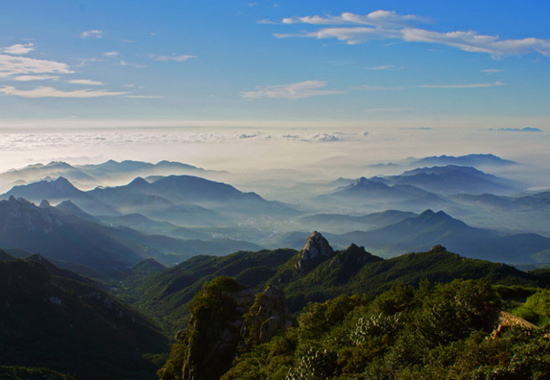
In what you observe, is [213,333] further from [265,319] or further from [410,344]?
[410,344]

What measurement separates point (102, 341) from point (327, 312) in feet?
325

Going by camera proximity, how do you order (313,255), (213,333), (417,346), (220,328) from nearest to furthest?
(417,346) → (213,333) → (220,328) → (313,255)

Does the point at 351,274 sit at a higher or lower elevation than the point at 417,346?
lower

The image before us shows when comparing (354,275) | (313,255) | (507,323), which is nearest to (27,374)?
(507,323)

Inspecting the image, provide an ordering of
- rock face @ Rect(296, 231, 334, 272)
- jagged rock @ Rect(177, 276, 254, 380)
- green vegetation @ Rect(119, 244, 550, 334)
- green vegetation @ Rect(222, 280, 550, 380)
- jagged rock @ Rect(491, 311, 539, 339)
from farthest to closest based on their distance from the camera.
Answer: rock face @ Rect(296, 231, 334, 272) < green vegetation @ Rect(119, 244, 550, 334) < jagged rock @ Rect(177, 276, 254, 380) < jagged rock @ Rect(491, 311, 539, 339) < green vegetation @ Rect(222, 280, 550, 380)

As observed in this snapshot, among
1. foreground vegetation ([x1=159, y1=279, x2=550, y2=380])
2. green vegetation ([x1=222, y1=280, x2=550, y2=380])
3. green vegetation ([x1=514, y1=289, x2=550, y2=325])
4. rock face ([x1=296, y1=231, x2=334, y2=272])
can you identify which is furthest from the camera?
rock face ([x1=296, y1=231, x2=334, y2=272])

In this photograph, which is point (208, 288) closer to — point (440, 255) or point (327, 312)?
point (327, 312)

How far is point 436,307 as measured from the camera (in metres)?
33.3

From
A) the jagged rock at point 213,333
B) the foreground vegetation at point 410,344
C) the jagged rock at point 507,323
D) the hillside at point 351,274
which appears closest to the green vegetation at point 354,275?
the hillside at point 351,274

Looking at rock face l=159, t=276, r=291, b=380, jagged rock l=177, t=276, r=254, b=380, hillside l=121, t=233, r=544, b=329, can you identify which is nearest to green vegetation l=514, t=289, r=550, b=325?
rock face l=159, t=276, r=291, b=380

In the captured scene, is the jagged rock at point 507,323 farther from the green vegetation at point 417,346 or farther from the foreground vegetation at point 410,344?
the green vegetation at point 417,346

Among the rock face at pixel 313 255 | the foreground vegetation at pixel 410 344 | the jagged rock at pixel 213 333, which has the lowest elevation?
the rock face at pixel 313 255

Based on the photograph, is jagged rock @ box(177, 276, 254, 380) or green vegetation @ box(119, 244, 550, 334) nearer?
jagged rock @ box(177, 276, 254, 380)

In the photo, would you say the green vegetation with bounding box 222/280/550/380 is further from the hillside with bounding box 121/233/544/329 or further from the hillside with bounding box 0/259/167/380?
the hillside with bounding box 121/233/544/329
